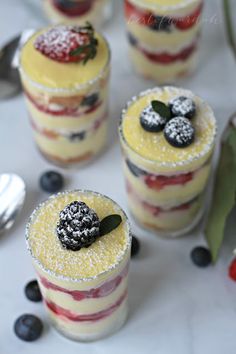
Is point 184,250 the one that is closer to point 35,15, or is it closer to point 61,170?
point 61,170

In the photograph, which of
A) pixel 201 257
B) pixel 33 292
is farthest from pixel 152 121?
pixel 33 292

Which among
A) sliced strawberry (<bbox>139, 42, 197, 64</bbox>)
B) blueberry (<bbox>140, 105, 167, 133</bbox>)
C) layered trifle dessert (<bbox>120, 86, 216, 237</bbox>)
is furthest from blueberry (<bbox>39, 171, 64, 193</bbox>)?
sliced strawberry (<bbox>139, 42, 197, 64</bbox>)

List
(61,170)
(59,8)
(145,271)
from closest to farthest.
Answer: (145,271) → (61,170) → (59,8)

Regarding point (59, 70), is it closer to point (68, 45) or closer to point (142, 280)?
point (68, 45)

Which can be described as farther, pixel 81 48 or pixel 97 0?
pixel 97 0

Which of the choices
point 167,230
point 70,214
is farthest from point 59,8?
point 70,214

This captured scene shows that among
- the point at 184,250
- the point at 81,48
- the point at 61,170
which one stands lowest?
the point at 184,250
